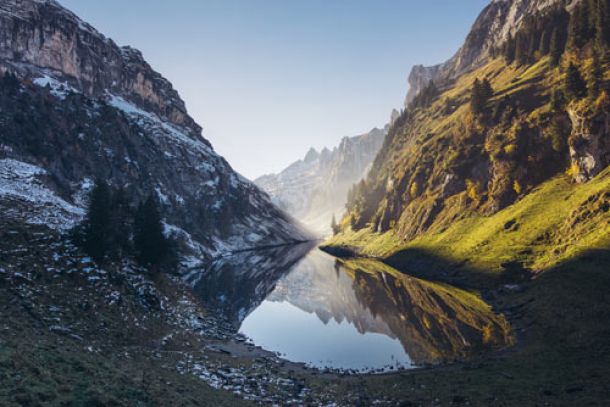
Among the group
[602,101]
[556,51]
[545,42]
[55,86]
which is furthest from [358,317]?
[55,86]

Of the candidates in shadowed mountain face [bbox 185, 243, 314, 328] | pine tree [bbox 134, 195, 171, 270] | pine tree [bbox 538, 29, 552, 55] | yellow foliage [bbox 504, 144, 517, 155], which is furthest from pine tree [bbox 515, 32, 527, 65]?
pine tree [bbox 134, 195, 171, 270]

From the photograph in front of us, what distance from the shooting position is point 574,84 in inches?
2874

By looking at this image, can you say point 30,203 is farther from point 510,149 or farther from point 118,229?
point 510,149

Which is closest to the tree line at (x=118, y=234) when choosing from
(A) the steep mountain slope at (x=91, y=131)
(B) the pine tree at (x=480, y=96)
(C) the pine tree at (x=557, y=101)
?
(A) the steep mountain slope at (x=91, y=131)

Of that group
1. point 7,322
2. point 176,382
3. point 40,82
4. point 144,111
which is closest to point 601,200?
point 176,382

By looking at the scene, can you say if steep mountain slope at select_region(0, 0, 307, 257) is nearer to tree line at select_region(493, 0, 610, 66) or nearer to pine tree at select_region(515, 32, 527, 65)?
tree line at select_region(493, 0, 610, 66)

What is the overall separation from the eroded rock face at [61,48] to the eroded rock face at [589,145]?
16986 cm

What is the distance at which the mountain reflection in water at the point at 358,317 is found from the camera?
127ft

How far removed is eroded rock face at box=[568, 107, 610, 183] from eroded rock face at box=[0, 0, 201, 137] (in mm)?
169857

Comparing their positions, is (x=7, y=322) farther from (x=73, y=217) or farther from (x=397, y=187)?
(x=397, y=187)

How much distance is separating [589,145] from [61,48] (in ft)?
609

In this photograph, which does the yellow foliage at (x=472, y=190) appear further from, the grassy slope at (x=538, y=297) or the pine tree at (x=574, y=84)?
the pine tree at (x=574, y=84)

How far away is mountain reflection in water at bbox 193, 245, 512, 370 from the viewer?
127ft

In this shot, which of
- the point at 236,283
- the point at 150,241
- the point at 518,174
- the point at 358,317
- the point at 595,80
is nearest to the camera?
the point at 150,241
